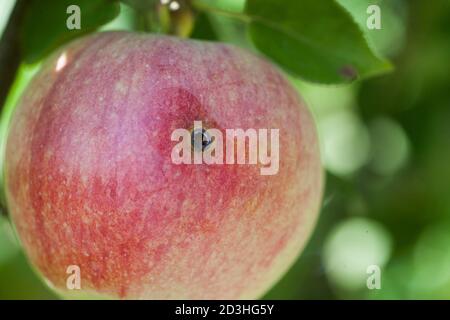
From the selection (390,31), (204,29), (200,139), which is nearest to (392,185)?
(390,31)

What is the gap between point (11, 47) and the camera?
1.12 metres

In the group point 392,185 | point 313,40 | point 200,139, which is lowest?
point 392,185

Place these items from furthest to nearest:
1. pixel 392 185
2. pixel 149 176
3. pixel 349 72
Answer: pixel 392 185, pixel 349 72, pixel 149 176

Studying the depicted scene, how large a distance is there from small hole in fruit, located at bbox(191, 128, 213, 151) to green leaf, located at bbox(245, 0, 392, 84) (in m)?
0.26

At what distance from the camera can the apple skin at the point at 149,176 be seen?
87 cm

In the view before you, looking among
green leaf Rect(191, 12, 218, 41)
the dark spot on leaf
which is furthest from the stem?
the dark spot on leaf

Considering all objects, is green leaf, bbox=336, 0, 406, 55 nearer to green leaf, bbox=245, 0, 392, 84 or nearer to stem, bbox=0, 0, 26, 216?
green leaf, bbox=245, 0, 392, 84

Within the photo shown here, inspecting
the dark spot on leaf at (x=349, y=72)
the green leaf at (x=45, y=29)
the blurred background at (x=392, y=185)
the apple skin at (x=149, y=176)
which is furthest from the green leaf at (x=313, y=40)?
the blurred background at (x=392, y=185)

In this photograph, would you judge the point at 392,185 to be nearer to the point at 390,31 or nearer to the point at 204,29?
the point at 390,31

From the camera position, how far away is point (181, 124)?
0.88m

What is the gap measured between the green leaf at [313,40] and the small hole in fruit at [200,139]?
0.26 meters

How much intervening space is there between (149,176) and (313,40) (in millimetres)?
357
